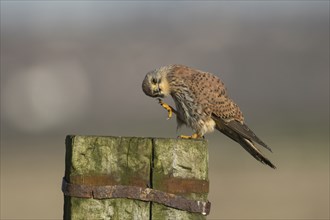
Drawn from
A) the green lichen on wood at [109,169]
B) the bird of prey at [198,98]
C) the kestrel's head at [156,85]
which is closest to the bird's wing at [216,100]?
the bird of prey at [198,98]

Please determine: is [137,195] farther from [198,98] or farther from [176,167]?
[198,98]

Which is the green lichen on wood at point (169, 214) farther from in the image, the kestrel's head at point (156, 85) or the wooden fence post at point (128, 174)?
the kestrel's head at point (156, 85)

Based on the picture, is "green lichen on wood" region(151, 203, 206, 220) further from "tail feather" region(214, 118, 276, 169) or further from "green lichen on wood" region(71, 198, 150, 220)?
"tail feather" region(214, 118, 276, 169)

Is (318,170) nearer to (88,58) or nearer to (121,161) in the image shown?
(121,161)

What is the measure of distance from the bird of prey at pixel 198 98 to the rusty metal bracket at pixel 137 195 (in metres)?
4.57

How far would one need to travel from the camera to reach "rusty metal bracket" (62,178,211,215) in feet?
15.9

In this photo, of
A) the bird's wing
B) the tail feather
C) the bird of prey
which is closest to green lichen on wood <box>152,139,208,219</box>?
the tail feather

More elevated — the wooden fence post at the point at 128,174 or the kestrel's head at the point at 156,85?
the kestrel's head at the point at 156,85

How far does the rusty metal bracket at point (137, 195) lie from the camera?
4836 millimetres

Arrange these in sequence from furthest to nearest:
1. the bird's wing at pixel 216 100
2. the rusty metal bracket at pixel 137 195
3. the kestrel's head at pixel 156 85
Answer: the bird's wing at pixel 216 100
the kestrel's head at pixel 156 85
the rusty metal bracket at pixel 137 195

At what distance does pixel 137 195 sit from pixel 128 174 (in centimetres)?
12

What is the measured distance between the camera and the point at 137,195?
4840 mm

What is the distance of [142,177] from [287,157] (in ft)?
78.1

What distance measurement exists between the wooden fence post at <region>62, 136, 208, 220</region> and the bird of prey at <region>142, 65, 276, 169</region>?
4.55 meters
